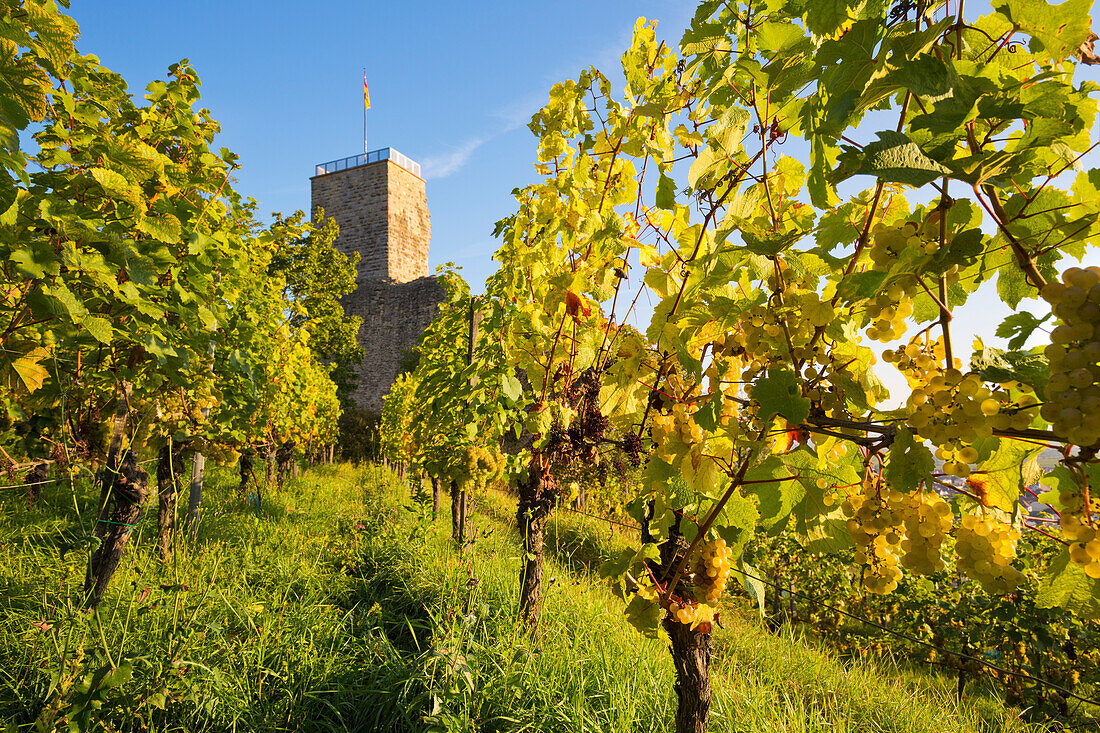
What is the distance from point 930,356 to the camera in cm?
68

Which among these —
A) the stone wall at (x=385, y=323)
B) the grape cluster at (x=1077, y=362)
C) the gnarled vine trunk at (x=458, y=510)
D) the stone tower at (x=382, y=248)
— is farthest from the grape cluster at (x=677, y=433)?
the stone wall at (x=385, y=323)

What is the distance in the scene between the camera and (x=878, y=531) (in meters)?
0.71

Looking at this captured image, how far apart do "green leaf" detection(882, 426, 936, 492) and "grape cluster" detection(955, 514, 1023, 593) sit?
0.50 ft

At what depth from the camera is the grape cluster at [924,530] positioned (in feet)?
2.22

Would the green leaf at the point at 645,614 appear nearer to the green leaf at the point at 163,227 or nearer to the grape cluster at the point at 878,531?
the grape cluster at the point at 878,531

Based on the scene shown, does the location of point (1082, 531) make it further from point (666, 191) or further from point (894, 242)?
point (666, 191)

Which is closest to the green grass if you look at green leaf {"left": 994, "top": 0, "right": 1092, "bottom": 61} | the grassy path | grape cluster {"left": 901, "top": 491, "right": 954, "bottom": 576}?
the grassy path

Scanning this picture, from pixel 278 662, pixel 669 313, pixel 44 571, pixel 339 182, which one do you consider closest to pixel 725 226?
pixel 669 313

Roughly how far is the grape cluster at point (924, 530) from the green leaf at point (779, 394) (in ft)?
0.79

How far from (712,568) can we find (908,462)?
478 mm

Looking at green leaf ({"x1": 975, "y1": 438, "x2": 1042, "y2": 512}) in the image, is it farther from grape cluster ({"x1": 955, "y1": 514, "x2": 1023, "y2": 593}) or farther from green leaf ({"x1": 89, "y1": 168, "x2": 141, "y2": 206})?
green leaf ({"x1": 89, "y1": 168, "x2": 141, "y2": 206})

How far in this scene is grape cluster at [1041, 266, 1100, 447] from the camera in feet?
1.36

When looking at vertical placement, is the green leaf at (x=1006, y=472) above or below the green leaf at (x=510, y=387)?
below

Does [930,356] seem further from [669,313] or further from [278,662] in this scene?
[278,662]
